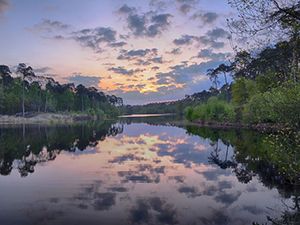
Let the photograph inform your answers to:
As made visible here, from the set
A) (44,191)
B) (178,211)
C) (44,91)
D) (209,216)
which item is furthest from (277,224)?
(44,91)

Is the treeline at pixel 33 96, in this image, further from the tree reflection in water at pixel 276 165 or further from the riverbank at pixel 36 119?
the tree reflection in water at pixel 276 165

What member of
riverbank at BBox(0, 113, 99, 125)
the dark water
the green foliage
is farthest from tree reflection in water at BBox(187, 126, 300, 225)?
riverbank at BBox(0, 113, 99, 125)

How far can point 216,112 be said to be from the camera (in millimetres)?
80125

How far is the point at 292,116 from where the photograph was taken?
1339cm

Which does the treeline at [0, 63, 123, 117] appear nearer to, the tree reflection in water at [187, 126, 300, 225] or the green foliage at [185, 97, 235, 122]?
the green foliage at [185, 97, 235, 122]

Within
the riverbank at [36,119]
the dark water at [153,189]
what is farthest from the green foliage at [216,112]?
the riverbank at [36,119]

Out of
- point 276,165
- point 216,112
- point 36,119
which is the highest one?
point 216,112

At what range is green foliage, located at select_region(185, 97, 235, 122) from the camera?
2896 inches

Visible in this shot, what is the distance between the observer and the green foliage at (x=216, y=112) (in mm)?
73562

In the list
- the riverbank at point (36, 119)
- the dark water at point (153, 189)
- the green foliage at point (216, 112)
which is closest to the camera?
the dark water at point (153, 189)

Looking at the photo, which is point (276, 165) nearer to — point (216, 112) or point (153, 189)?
point (153, 189)

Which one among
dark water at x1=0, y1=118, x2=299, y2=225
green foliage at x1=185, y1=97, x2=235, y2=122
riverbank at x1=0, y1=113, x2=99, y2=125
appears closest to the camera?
dark water at x1=0, y1=118, x2=299, y2=225

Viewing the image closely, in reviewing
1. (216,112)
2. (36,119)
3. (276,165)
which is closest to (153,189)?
(276,165)

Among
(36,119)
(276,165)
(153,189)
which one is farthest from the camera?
(36,119)
